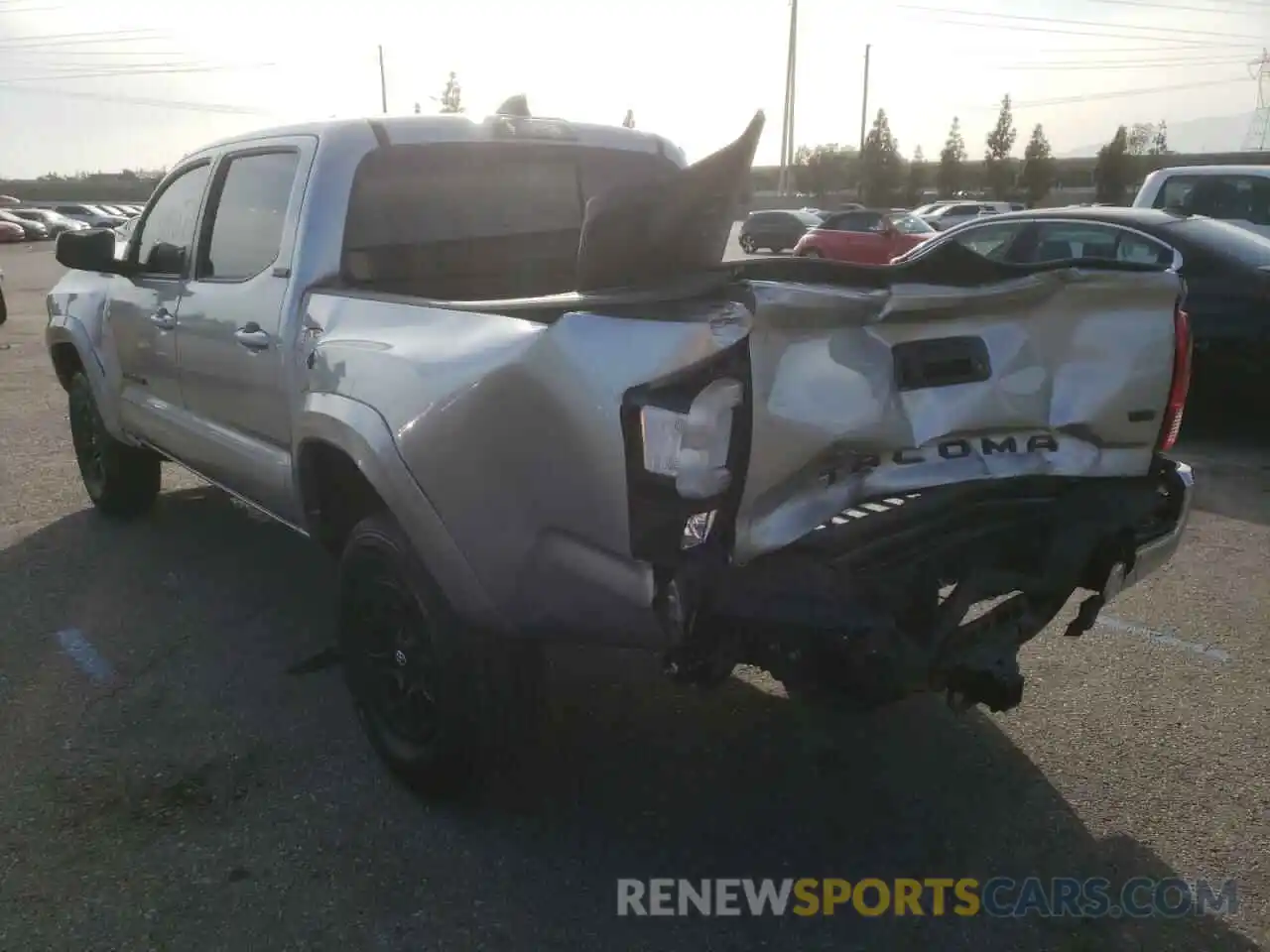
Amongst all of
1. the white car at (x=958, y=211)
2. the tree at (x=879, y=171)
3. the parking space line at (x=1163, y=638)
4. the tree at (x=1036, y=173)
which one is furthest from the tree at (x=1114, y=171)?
the parking space line at (x=1163, y=638)

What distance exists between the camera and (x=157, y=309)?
4547mm

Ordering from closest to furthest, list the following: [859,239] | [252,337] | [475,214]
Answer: [252,337]
[475,214]
[859,239]

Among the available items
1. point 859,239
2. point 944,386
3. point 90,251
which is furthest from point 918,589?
point 859,239

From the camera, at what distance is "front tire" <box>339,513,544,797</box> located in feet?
9.09

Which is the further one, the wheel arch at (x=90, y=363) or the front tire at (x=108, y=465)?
the front tire at (x=108, y=465)

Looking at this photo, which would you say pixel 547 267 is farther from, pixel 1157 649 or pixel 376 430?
pixel 1157 649

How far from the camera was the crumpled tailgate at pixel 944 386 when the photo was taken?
7.50 ft

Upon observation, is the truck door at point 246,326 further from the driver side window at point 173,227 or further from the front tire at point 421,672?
the front tire at point 421,672

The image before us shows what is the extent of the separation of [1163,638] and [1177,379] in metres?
1.83

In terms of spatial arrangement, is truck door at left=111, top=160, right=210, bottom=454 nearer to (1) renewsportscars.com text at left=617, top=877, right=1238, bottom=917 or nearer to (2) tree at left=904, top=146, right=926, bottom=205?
(1) renewsportscars.com text at left=617, top=877, right=1238, bottom=917

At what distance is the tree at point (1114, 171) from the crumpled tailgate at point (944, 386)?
5480 cm

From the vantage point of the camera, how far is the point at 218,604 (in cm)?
463

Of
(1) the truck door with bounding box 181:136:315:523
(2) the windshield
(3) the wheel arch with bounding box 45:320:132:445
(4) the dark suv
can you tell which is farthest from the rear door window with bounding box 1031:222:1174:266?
(4) the dark suv

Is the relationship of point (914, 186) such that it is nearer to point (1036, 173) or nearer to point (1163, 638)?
point (1036, 173)
